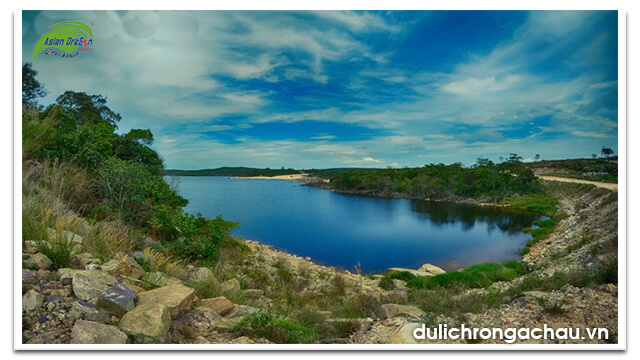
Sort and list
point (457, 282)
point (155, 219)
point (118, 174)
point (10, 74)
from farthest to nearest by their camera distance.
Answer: point (457, 282)
point (155, 219)
point (118, 174)
point (10, 74)

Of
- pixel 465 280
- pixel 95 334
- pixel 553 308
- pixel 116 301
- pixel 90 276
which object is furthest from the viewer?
pixel 465 280

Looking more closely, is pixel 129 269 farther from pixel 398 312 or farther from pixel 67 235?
pixel 398 312

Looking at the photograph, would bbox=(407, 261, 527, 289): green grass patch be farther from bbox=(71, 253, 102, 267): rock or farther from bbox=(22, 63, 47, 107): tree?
bbox=(22, 63, 47, 107): tree

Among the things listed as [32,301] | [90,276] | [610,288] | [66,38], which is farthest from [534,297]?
[66,38]

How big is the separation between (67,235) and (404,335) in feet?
12.5

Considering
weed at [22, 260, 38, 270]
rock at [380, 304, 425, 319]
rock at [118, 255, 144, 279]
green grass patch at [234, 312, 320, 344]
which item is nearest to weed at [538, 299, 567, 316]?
rock at [380, 304, 425, 319]

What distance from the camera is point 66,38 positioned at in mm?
3564

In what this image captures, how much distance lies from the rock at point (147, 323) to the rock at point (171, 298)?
0.51 feet
